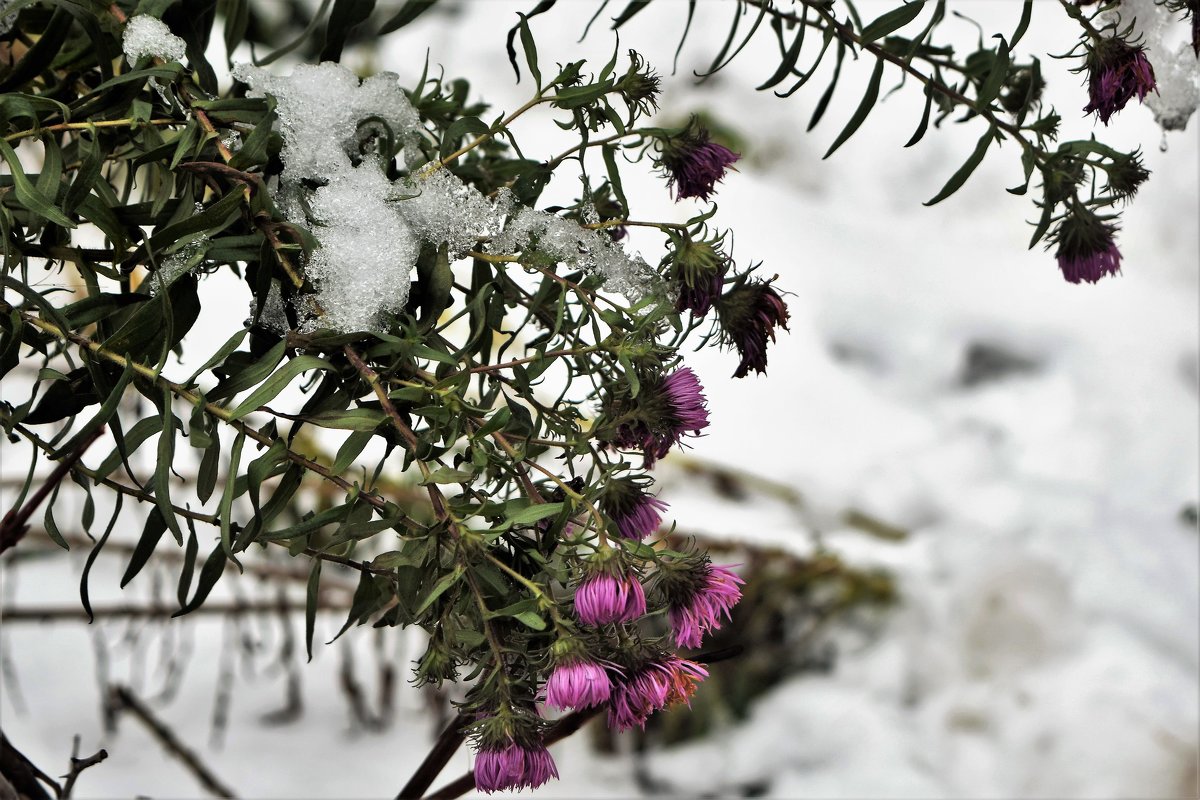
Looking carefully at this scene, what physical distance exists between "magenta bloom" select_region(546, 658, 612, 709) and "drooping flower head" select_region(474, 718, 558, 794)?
2cm

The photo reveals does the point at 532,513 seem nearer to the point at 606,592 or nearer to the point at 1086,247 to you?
the point at 606,592

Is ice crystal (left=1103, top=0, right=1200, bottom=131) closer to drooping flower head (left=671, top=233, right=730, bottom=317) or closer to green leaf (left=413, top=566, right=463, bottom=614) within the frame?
drooping flower head (left=671, top=233, right=730, bottom=317)

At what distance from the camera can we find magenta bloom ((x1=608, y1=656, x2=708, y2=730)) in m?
0.30

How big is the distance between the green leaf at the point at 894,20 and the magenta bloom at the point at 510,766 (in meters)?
0.26

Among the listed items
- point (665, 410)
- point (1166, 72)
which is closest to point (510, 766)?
point (665, 410)

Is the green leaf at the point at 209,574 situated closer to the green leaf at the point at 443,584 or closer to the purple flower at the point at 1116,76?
the green leaf at the point at 443,584

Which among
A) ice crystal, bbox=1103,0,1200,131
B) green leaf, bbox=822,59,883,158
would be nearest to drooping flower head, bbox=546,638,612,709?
green leaf, bbox=822,59,883,158

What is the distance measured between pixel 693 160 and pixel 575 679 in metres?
0.18

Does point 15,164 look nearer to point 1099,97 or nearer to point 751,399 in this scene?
point 1099,97

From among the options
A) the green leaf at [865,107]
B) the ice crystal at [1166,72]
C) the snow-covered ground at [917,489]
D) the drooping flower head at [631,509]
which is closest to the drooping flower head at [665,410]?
the drooping flower head at [631,509]

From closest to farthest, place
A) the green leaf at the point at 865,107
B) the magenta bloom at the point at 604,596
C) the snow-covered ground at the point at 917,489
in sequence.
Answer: the magenta bloom at the point at 604,596, the green leaf at the point at 865,107, the snow-covered ground at the point at 917,489

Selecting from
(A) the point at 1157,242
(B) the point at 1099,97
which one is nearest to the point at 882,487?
(A) the point at 1157,242

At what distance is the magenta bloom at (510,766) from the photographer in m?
0.30

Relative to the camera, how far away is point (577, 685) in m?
0.28
